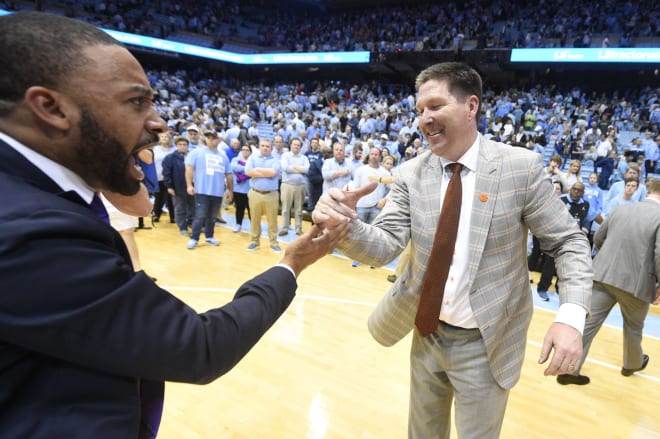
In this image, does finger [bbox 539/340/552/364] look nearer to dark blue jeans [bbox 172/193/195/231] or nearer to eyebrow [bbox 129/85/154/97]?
eyebrow [bbox 129/85/154/97]

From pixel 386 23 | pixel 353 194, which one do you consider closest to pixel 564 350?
pixel 353 194

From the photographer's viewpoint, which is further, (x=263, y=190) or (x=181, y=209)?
(x=181, y=209)

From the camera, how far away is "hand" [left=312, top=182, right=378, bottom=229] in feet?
4.71

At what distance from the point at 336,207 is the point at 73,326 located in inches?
37.2

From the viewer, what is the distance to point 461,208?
5.64 ft

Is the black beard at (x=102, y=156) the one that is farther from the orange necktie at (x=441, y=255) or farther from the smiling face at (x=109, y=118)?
the orange necktie at (x=441, y=255)

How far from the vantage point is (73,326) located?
0.70 metres

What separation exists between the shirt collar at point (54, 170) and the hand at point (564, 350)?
147cm

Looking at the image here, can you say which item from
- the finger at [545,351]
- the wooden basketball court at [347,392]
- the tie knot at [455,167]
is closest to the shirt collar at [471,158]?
the tie knot at [455,167]

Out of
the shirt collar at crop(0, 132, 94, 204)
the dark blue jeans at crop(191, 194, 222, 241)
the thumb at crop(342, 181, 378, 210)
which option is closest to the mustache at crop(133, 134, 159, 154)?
the shirt collar at crop(0, 132, 94, 204)

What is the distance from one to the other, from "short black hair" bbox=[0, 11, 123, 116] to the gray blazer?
157 inches

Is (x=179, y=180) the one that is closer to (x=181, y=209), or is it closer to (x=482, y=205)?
(x=181, y=209)

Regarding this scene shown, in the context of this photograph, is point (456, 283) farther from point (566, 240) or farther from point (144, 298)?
point (144, 298)

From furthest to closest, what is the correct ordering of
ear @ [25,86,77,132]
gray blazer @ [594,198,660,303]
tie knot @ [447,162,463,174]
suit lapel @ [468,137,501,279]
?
gray blazer @ [594,198,660,303] < tie knot @ [447,162,463,174] < suit lapel @ [468,137,501,279] < ear @ [25,86,77,132]
